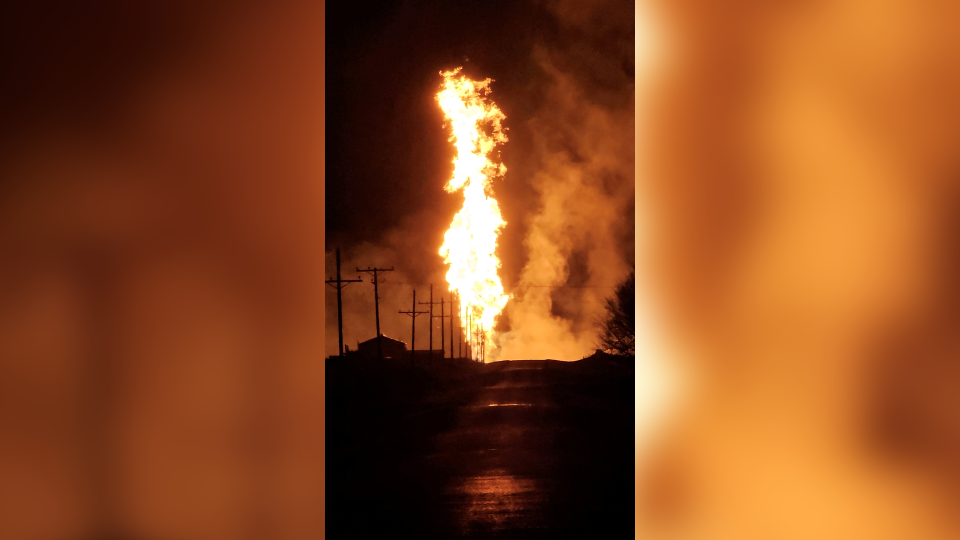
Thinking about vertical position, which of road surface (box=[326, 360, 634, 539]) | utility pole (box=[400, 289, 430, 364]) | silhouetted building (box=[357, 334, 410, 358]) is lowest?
road surface (box=[326, 360, 634, 539])

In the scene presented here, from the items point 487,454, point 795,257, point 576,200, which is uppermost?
point 576,200

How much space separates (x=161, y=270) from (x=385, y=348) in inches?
24.8

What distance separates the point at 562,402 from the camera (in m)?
1.68

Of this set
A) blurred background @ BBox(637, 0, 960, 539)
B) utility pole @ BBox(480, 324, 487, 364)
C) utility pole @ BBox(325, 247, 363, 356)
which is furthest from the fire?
blurred background @ BBox(637, 0, 960, 539)

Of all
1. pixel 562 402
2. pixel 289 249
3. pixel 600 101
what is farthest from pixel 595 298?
pixel 289 249

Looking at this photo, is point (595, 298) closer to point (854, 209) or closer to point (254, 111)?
point (854, 209)

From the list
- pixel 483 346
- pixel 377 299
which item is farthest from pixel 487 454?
pixel 377 299

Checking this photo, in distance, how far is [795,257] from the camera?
179 centimetres

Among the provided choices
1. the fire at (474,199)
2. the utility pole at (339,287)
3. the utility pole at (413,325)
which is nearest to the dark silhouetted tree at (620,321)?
the fire at (474,199)

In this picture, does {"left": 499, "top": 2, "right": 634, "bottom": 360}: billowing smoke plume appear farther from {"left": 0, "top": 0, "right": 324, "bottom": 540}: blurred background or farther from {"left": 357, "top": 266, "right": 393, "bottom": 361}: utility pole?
{"left": 0, "top": 0, "right": 324, "bottom": 540}: blurred background

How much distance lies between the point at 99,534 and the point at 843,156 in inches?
91.3

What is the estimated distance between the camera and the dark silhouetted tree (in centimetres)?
170

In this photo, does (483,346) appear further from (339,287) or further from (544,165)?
(544,165)

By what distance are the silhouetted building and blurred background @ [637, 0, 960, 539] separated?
688 millimetres
